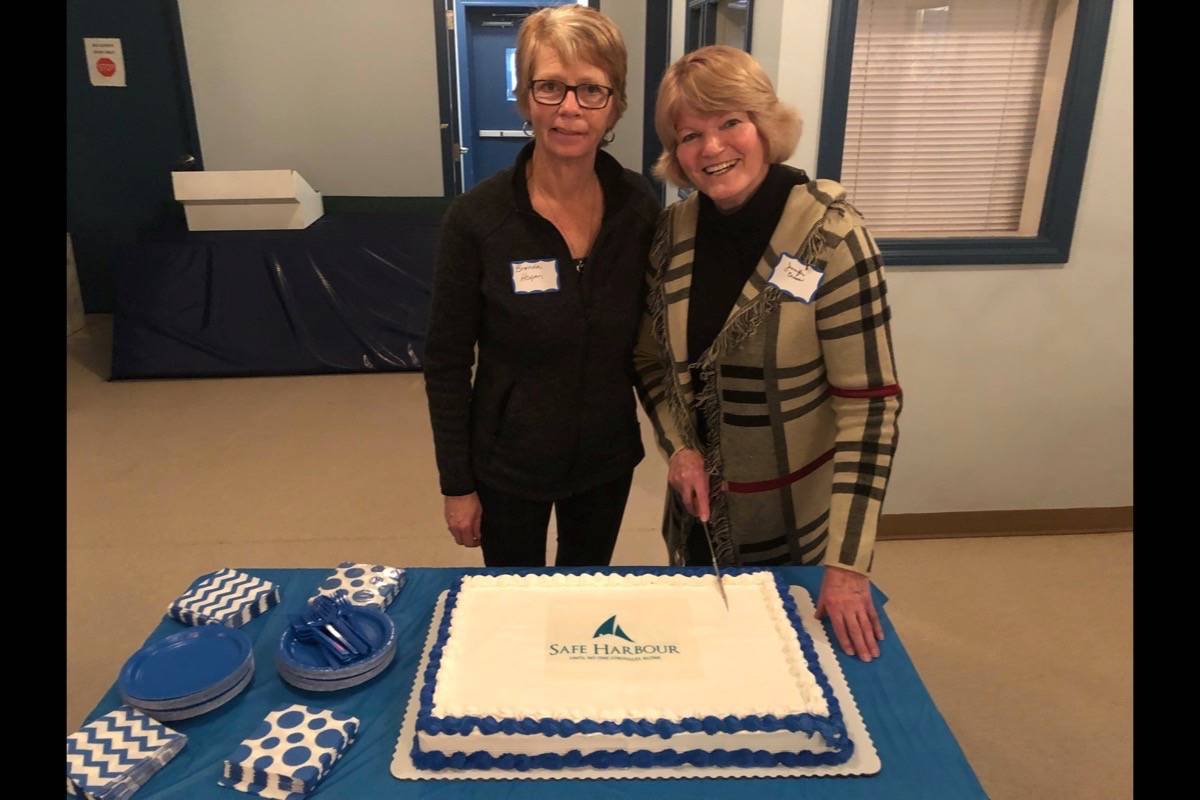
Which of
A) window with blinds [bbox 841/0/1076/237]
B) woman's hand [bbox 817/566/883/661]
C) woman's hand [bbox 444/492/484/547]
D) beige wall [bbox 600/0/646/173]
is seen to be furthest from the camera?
beige wall [bbox 600/0/646/173]

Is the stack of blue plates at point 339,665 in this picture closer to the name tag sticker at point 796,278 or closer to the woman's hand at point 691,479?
the woman's hand at point 691,479

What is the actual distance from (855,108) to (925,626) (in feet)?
5.08

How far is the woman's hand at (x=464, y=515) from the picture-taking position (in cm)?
145

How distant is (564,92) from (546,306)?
0.34 m

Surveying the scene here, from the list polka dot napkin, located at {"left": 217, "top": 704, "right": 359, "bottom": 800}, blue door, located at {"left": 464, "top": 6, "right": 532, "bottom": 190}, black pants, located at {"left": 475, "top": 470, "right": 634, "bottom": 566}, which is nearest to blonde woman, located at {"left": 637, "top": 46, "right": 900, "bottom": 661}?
black pants, located at {"left": 475, "top": 470, "right": 634, "bottom": 566}

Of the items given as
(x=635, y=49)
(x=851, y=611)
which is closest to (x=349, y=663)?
(x=851, y=611)

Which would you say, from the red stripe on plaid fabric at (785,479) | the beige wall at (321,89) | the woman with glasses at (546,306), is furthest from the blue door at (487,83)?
the red stripe on plaid fabric at (785,479)

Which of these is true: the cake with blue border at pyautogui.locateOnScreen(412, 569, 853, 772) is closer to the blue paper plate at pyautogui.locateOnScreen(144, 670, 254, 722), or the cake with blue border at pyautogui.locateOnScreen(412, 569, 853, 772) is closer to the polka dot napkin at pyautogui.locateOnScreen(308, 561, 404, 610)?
the polka dot napkin at pyautogui.locateOnScreen(308, 561, 404, 610)

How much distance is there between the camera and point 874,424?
1173 mm

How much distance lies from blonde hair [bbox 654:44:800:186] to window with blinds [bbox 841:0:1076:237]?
124cm

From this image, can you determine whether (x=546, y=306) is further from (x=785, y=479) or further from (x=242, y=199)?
(x=242, y=199)

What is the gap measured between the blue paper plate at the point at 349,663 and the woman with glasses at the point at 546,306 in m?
0.37

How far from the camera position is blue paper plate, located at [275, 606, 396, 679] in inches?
39.3
